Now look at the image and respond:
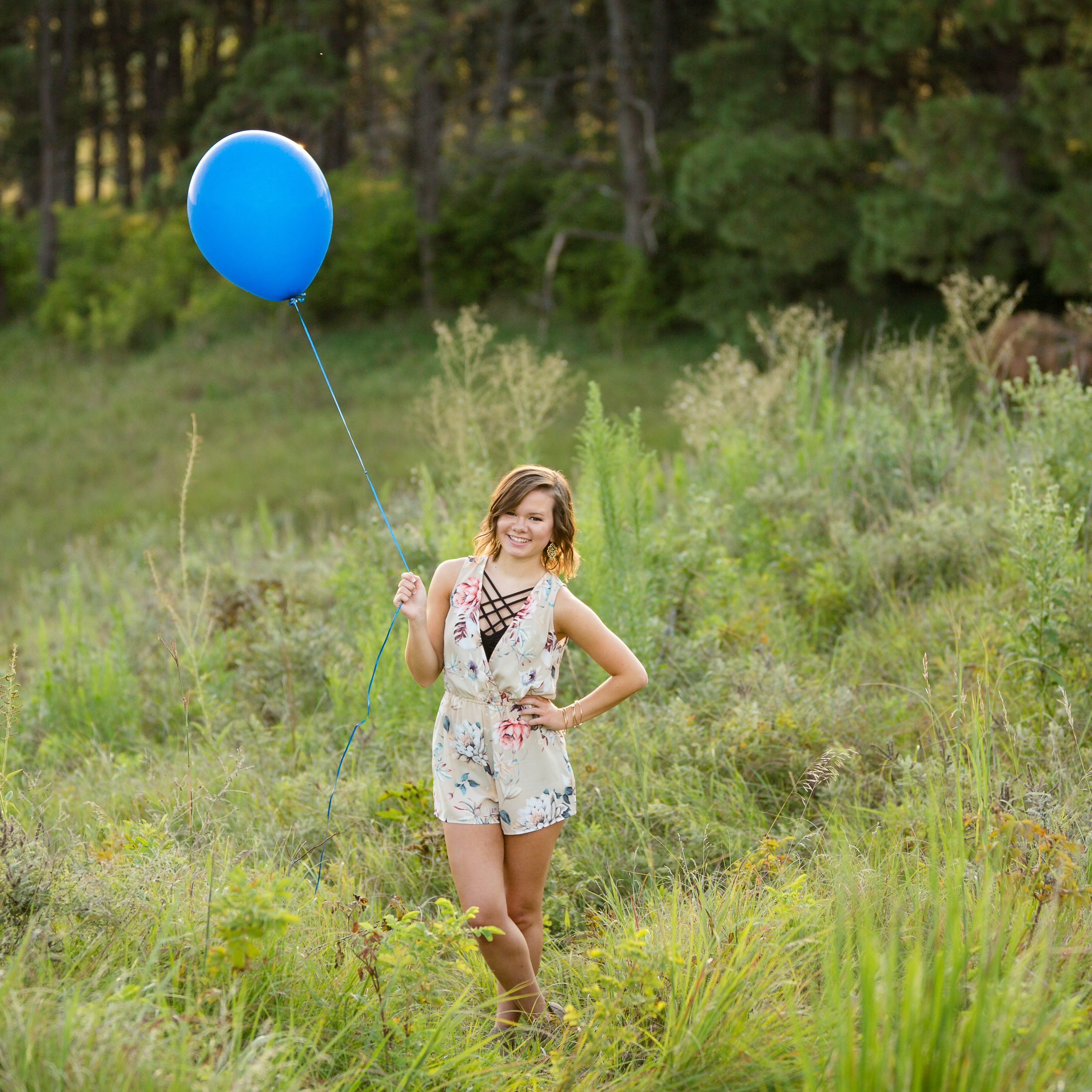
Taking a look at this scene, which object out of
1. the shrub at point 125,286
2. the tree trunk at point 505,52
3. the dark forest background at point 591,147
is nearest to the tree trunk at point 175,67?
the dark forest background at point 591,147

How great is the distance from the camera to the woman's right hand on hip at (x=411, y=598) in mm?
2760

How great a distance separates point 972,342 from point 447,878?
5840mm

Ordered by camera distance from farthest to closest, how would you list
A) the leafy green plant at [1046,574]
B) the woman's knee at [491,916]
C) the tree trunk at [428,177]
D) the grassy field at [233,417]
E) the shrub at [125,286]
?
the shrub at [125,286] < the tree trunk at [428,177] < the grassy field at [233,417] < the leafy green plant at [1046,574] < the woman's knee at [491,916]

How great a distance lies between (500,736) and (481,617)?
336mm

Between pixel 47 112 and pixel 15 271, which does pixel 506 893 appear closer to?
pixel 47 112

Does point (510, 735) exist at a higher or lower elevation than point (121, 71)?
lower

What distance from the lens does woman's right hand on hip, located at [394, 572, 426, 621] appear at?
2760mm

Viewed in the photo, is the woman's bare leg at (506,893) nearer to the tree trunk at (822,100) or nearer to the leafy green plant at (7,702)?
the leafy green plant at (7,702)

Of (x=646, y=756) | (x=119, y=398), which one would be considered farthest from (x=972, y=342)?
(x=119, y=398)

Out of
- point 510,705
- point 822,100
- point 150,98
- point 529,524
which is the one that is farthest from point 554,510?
point 150,98

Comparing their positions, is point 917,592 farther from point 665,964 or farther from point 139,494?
point 139,494

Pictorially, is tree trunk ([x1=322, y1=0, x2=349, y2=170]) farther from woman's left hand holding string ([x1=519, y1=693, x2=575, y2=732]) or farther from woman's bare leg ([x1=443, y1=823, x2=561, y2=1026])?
woman's bare leg ([x1=443, y1=823, x2=561, y2=1026])

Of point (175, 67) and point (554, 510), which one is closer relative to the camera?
point (554, 510)

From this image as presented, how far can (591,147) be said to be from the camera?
22359 millimetres
